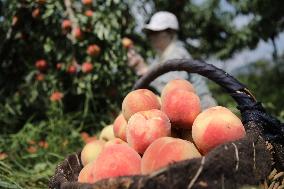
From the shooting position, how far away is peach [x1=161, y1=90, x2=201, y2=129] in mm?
1628

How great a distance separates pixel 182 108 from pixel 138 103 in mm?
166

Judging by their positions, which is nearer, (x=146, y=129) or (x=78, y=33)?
(x=146, y=129)

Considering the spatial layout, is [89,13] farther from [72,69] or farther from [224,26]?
[224,26]

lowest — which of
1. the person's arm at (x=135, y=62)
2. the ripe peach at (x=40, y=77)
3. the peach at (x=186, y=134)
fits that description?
the ripe peach at (x=40, y=77)

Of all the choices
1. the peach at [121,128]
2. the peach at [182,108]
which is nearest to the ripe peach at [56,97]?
the peach at [121,128]

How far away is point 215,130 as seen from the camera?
4.76ft

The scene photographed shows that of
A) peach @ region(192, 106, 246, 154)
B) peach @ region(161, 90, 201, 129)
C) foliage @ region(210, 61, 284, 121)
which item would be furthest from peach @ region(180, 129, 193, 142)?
foliage @ region(210, 61, 284, 121)

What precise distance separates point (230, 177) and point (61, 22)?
279cm

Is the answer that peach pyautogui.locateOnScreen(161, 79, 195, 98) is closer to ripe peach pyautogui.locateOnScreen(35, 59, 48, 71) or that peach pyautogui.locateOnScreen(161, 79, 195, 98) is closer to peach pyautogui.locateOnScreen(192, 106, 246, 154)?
peach pyautogui.locateOnScreen(192, 106, 246, 154)

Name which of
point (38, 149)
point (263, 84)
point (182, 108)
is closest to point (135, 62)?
point (38, 149)

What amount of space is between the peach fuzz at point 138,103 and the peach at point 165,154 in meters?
0.34

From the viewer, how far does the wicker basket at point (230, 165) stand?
1.16 metres

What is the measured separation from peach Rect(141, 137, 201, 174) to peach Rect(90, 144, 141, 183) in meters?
0.03

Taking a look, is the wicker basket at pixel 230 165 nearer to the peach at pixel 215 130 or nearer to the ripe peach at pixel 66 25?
the peach at pixel 215 130
